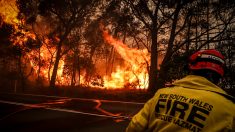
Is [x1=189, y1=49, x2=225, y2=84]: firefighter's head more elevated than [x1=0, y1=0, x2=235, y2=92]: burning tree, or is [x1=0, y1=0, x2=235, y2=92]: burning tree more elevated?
[x1=0, y1=0, x2=235, y2=92]: burning tree

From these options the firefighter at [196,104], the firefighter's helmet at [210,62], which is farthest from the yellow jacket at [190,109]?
the firefighter's helmet at [210,62]

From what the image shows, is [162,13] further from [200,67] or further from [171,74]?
[200,67]

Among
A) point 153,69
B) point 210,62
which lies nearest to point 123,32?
point 153,69

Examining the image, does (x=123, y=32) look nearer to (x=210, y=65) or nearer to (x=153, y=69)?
(x=153, y=69)

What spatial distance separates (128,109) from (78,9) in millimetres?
16499

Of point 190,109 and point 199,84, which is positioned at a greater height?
point 199,84

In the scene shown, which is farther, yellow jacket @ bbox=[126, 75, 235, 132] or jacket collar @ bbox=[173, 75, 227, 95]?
jacket collar @ bbox=[173, 75, 227, 95]

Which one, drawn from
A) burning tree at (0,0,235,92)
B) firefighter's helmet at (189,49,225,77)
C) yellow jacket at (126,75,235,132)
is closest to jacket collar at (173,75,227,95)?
yellow jacket at (126,75,235,132)

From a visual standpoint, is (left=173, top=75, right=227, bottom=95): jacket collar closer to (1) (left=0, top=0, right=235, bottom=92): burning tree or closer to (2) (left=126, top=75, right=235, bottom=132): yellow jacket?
(2) (left=126, top=75, right=235, bottom=132): yellow jacket

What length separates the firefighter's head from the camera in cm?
277

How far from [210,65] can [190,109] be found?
0.43m

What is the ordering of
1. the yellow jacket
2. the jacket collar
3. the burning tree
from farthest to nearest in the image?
1. the burning tree
2. the jacket collar
3. the yellow jacket

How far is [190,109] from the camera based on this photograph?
272 cm

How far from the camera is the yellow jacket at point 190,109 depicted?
8.44 feet
